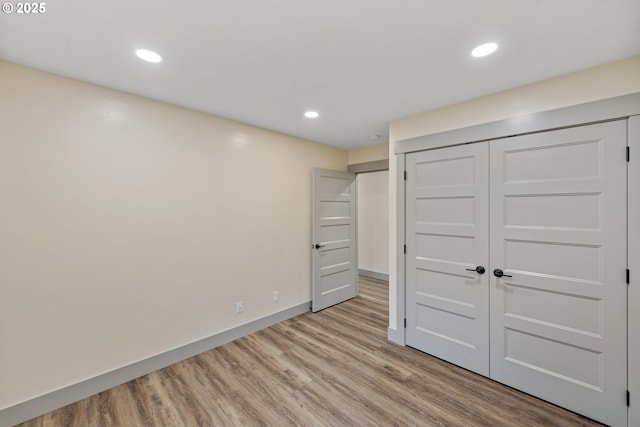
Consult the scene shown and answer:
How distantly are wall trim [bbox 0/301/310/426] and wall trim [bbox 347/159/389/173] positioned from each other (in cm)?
271

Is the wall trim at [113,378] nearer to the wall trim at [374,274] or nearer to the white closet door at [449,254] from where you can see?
the white closet door at [449,254]

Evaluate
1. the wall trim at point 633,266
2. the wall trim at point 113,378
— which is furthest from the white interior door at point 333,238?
the wall trim at point 633,266

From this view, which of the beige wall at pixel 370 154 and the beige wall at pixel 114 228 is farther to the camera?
the beige wall at pixel 370 154

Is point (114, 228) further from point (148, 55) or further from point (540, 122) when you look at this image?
point (540, 122)

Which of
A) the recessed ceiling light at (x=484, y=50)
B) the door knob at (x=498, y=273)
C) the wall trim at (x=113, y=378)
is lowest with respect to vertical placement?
the wall trim at (x=113, y=378)

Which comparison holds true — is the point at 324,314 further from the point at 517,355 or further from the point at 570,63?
the point at 570,63

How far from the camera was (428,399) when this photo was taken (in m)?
2.11

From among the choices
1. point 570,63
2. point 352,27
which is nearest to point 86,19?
point 352,27

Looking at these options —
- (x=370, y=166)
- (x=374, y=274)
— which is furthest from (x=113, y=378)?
(x=374, y=274)

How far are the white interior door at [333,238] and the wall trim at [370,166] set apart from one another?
13cm

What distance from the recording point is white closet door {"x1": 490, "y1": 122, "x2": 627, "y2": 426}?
6.08 ft

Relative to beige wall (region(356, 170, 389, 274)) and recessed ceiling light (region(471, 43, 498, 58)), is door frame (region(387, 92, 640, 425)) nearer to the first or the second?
recessed ceiling light (region(471, 43, 498, 58))

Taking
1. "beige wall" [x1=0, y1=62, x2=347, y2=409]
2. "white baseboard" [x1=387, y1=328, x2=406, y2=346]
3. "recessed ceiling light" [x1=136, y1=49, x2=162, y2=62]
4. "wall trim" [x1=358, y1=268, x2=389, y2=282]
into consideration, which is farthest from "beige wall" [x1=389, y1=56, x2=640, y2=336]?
"wall trim" [x1=358, y1=268, x2=389, y2=282]

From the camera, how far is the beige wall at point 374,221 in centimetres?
589
